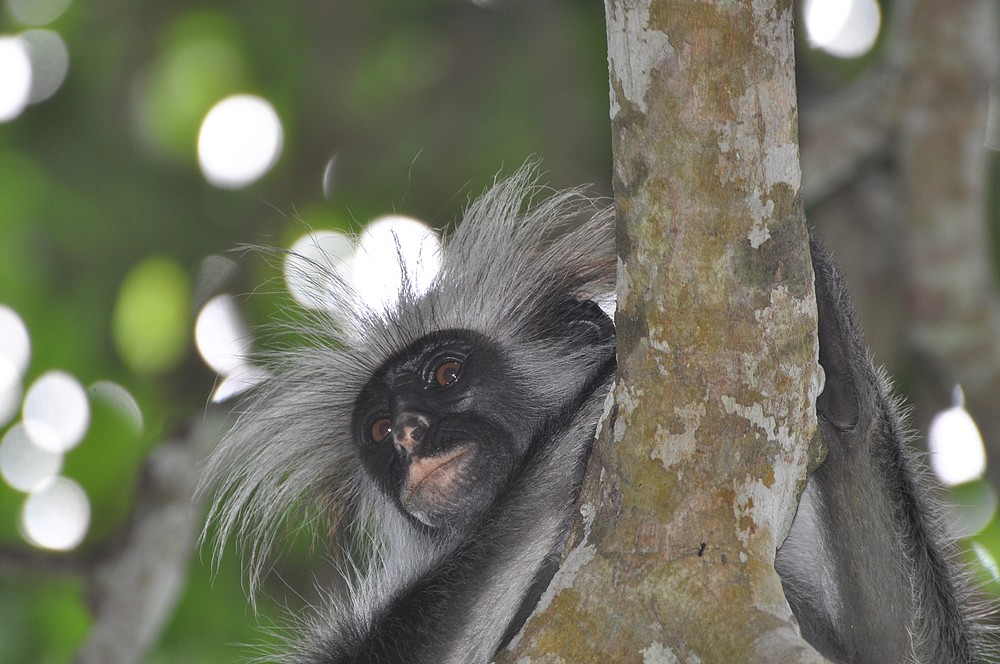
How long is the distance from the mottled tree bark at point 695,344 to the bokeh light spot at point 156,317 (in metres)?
4.41

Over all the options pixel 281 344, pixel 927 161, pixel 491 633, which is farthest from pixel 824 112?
pixel 491 633

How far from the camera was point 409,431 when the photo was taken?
11.4 ft

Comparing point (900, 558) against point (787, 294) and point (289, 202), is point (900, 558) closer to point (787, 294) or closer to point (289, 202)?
point (787, 294)

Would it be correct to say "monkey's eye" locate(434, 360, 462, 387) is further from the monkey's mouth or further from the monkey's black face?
the monkey's mouth

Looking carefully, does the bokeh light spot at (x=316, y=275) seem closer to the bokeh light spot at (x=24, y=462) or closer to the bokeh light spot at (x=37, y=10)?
the bokeh light spot at (x=24, y=462)

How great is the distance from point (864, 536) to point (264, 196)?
12.9 ft

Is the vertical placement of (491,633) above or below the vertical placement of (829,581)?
below

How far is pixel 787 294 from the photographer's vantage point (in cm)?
235

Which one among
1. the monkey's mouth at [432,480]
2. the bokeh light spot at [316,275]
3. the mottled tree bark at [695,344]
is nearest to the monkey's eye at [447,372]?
the monkey's mouth at [432,480]

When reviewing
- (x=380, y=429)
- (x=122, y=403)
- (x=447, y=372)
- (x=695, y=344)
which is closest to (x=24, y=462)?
(x=122, y=403)

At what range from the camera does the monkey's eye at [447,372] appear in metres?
Answer: 3.80

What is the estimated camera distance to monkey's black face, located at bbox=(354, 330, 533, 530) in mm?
3465

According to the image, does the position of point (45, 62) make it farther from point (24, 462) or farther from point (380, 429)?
point (380, 429)

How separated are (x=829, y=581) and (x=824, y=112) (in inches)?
107
